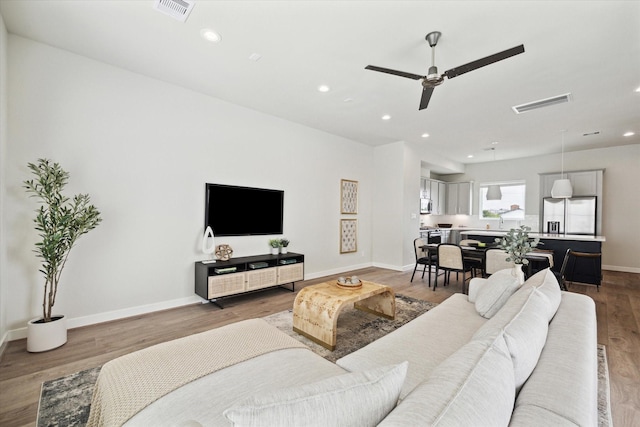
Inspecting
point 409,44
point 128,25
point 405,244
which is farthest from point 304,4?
point 405,244

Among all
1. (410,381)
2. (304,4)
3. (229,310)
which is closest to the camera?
(410,381)

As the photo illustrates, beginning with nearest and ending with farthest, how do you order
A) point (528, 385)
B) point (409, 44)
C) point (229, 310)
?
point (528, 385) → point (409, 44) → point (229, 310)

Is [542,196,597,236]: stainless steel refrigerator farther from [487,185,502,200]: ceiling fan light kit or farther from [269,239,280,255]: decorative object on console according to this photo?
[269,239,280,255]: decorative object on console

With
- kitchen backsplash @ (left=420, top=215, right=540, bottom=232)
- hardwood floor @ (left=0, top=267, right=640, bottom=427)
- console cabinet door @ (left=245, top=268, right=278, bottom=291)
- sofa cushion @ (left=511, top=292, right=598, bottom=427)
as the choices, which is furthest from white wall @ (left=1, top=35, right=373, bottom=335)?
kitchen backsplash @ (left=420, top=215, right=540, bottom=232)

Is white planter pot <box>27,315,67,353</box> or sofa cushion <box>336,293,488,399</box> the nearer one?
sofa cushion <box>336,293,488,399</box>

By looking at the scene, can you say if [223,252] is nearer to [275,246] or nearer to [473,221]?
[275,246]

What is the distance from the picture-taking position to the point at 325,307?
2650mm

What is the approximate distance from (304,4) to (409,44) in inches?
43.8

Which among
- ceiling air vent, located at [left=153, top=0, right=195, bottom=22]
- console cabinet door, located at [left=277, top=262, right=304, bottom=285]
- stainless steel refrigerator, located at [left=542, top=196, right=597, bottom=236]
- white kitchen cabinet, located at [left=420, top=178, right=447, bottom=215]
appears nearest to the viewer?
ceiling air vent, located at [left=153, top=0, right=195, bottom=22]

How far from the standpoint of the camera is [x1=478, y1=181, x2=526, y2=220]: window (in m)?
7.77

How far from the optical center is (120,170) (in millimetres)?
3248

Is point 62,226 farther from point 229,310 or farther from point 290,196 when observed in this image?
point 290,196

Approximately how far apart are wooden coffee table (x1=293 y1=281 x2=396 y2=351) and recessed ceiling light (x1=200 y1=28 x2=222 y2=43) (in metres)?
2.69

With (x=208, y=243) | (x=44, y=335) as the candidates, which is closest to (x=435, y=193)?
(x=208, y=243)
